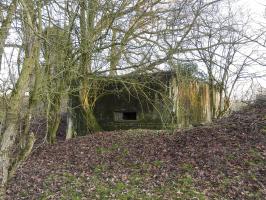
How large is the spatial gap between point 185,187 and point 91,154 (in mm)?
3614

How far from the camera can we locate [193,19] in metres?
12.1

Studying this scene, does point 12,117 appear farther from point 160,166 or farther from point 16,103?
point 160,166

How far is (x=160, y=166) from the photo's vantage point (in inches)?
340

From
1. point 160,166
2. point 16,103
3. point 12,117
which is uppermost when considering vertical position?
point 16,103

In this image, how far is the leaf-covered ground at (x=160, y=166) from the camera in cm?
731

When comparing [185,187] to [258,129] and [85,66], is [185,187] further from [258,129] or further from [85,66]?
[85,66]

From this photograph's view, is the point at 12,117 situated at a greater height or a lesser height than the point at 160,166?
greater

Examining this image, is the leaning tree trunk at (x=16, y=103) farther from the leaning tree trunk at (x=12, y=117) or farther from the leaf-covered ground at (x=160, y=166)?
the leaf-covered ground at (x=160, y=166)

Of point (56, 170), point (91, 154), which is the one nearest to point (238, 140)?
point (91, 154)

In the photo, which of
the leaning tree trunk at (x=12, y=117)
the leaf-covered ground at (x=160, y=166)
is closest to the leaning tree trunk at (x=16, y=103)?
the leaning tree trunk at (x=12, y=117)

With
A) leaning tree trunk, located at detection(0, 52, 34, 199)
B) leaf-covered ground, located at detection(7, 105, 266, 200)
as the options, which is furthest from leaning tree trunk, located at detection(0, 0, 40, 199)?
leaf-covered ground, located at detection(7, 105, 266, 200)

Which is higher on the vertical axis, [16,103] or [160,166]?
[16,103]

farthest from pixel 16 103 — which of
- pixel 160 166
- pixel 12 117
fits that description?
pixel 160 166

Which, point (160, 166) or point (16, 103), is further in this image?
point (160, 166)
